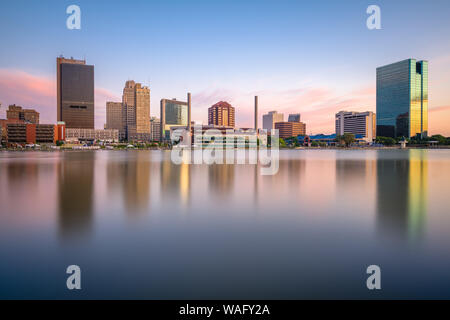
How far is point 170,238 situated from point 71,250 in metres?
2.58

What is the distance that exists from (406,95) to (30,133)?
778 ft

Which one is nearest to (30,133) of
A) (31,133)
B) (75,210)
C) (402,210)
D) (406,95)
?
(31,133)

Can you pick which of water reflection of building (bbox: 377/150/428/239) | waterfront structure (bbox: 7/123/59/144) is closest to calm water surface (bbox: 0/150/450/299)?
water reflection of building (bbox: 377/150/428/239)

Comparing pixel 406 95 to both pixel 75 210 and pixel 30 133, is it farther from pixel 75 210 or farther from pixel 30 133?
pixel 30 133

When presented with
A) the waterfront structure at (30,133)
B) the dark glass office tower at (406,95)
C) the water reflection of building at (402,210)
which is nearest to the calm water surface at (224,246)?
the water reflection of building at (402,210)

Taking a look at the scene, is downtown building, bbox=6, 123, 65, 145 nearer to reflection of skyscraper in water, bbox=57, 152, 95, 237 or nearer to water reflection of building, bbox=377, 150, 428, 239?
reflection of skyscraper in water, bbox=57, 152, 95, 237

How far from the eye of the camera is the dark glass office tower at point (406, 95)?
181750 mm

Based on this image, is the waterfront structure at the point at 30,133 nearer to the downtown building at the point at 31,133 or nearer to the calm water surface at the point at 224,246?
the downtown building at the point at 31,133

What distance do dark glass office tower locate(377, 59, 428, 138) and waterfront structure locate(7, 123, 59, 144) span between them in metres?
223

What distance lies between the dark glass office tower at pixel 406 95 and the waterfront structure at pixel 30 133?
223 meters
